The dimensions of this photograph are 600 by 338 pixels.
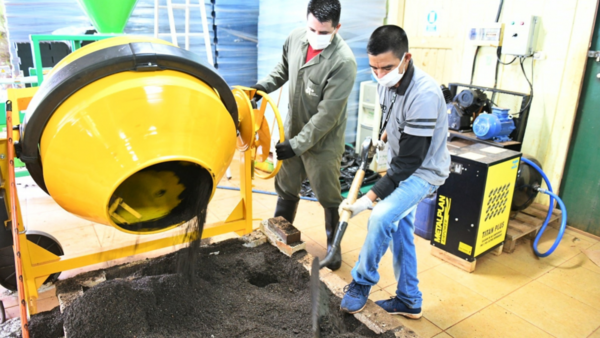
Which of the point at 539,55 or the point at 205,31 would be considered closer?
the point at 539,55

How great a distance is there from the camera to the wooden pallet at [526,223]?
289cm

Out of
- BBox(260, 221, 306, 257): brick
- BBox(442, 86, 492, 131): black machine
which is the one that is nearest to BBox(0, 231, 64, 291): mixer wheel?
BBox(260, 221, 306, 257): brick

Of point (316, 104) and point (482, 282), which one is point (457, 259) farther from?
point (316, 104)

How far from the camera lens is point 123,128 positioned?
1294mm

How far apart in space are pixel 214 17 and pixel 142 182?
3.46m

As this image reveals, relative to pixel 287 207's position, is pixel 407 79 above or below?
above

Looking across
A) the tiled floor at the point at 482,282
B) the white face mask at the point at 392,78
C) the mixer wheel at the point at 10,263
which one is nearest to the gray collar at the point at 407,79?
the white face mask at the point at 392,78

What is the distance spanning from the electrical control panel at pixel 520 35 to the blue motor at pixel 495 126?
1.56 ft

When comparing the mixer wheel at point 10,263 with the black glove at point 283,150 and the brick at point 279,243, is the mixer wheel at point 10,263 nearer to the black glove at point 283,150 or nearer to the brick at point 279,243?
the brick at point 279,243

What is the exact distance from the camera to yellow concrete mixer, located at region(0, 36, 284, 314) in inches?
50.8

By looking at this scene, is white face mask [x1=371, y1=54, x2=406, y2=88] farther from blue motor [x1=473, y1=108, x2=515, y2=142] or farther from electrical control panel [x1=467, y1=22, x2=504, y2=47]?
electrical control panel [x1=467, y1=22, x2=504, y2=47]

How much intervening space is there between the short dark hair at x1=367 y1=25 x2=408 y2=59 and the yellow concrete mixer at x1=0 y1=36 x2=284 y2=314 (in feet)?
2.11

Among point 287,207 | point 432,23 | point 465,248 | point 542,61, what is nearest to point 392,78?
point 287,207

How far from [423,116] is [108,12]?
1800 mm
